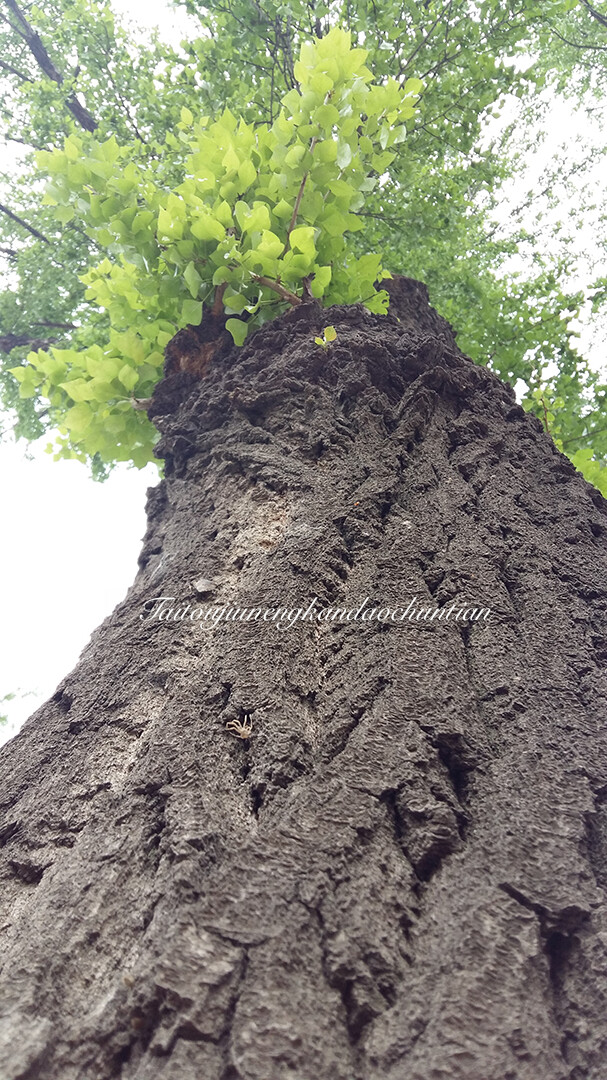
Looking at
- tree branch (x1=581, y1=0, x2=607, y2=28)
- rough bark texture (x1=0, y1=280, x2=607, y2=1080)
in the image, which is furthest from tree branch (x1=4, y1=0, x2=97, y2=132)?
rough bark texture (x1=0, y1=280, x2=607, y2=1080)

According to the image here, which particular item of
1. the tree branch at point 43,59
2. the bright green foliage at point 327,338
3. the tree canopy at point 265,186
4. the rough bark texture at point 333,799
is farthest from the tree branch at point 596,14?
the rough bark texture at point 333,799

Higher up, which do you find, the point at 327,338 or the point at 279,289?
the point at 279,289

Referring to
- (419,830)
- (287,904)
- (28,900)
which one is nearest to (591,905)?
(419,830)

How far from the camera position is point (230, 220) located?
7.46 feet

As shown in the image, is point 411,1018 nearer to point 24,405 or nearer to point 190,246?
point 190,246

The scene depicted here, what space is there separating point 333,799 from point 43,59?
6.80 metres

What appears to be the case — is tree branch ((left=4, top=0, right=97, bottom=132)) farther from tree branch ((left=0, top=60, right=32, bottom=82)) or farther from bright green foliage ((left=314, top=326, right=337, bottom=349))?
bright green foliage ((left=314, top=326, right=337, bottom=349))

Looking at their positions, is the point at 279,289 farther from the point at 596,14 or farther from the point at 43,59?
the point at 43,59

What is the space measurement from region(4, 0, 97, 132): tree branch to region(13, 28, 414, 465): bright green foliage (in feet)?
10.5

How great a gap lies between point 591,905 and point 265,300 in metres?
2.21

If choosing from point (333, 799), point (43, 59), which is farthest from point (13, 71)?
point (333, 799)

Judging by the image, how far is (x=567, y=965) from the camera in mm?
815

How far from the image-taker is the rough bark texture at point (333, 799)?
762mm

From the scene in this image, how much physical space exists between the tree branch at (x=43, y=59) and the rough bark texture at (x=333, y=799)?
4.81 m
